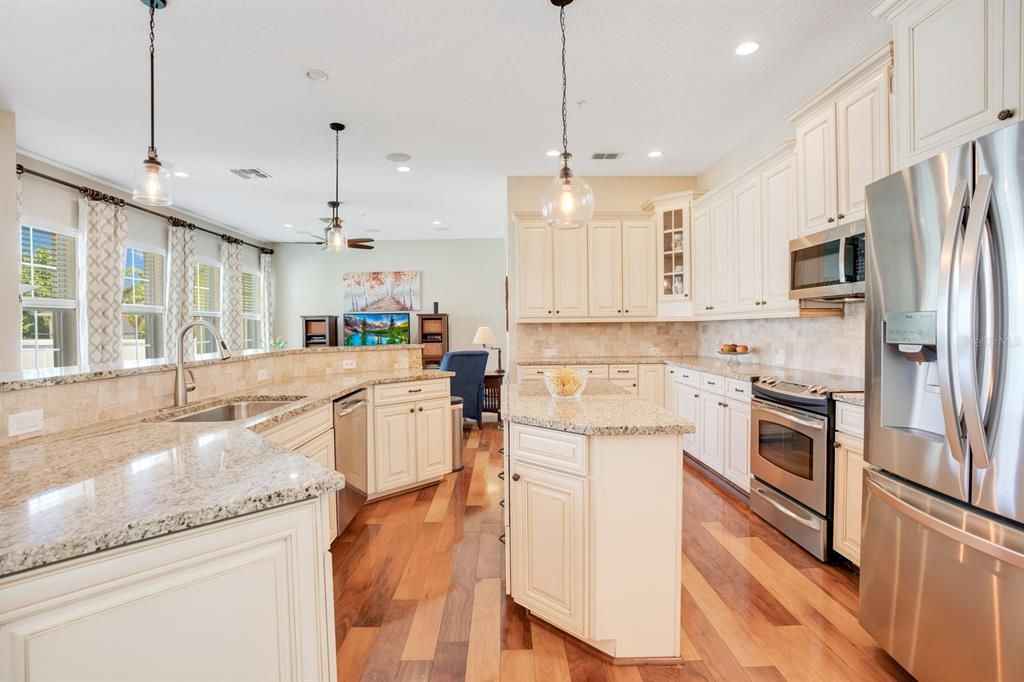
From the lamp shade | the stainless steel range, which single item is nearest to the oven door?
the stainless steel range

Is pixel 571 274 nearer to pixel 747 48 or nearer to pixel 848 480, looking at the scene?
pixel 747 48

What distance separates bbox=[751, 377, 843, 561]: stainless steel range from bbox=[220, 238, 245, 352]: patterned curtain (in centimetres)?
736

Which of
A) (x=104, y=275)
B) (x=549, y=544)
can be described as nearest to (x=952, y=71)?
(x=549, y=544)

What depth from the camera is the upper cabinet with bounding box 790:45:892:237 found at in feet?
7.97

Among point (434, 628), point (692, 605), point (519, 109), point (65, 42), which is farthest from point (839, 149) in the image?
point (65, 42)

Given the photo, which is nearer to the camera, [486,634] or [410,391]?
[486,634]

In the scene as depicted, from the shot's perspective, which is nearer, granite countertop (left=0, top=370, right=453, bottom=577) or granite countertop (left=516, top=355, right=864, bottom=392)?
granite countertop (left=0, top=370, right=453, bottom=577)

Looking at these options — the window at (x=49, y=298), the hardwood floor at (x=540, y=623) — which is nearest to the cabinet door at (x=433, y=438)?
the hardwood floor at (x=540, y=623)

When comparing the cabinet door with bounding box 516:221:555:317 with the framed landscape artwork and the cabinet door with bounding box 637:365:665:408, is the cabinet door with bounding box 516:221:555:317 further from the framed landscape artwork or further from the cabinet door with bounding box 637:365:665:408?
the framed landscape artwork

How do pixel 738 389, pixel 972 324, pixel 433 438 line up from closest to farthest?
pixel 972 324 < pixel 738 389 < pixel 433 438

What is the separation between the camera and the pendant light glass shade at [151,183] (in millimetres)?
2162

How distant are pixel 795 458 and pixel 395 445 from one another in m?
2.55

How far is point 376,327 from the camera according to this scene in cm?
862

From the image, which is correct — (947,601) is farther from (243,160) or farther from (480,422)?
(243,160)
